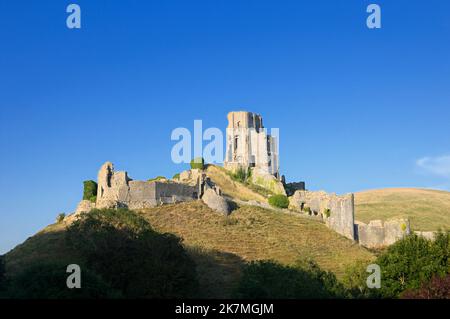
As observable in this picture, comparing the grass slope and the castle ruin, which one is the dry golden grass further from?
the castle ruin

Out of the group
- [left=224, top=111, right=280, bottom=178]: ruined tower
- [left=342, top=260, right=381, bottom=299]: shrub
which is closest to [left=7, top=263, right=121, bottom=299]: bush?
[left=342, top=260, right=381, bottom=299]: shrub

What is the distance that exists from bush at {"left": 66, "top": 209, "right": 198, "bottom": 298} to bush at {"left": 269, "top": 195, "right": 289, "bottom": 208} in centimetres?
2852

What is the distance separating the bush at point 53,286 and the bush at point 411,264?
53.6 ft

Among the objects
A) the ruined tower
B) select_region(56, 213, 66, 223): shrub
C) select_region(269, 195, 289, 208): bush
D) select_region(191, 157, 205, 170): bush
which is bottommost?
select_region(56, 213, 66, 223): shrub

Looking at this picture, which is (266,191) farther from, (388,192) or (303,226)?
(388,192)

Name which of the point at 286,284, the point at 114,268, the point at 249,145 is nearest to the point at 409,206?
the point at 249,145

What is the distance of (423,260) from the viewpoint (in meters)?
39.1

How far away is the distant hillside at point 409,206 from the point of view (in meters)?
104

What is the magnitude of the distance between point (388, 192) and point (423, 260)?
311 ft

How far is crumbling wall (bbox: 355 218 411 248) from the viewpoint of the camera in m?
66.6

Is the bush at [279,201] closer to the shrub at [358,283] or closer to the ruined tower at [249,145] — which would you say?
the ruined tower at [249,145]
